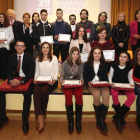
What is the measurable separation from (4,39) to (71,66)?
1.64 metres

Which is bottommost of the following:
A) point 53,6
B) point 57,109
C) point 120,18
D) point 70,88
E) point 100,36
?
point 57,109

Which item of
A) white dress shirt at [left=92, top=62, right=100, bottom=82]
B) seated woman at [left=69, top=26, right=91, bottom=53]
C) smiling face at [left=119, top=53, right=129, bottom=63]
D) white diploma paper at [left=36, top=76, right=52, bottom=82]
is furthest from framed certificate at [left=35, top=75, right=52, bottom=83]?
smiling face at [left=119, top=53, right=129, bottom=63]

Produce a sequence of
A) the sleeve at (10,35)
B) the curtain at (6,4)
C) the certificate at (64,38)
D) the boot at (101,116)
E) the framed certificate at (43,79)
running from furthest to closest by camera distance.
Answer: the curtain at (6,4) → the certificate at (64,38) → the sleeve at (10,35) → the framed certificate at (43,79) → the boot at (101,116)

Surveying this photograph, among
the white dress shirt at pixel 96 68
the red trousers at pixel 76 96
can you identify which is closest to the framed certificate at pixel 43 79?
the red trousers at pixel 76 96

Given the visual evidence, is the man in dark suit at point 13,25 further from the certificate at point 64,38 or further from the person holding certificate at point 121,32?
the person holding certificate at point 121,32

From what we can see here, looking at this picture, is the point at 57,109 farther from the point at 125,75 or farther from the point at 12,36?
the point at 12,36

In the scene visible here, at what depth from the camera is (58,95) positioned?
2.50m

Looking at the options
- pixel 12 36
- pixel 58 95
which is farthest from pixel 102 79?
pixel 12 36

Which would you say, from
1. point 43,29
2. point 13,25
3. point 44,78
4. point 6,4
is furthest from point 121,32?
point 6,4

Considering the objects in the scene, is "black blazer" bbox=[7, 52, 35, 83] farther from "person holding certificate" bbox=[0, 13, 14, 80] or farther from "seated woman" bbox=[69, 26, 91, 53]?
"seated woman" bbox=[69, 26, 91, 53]

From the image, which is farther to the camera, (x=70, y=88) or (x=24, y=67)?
(x=24, y=67)

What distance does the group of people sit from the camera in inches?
88.6

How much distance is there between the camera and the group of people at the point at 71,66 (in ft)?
7.38

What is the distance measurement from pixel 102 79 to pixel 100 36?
3.33 feet
